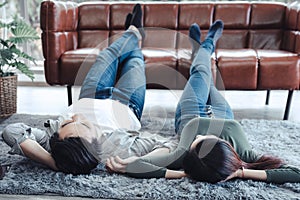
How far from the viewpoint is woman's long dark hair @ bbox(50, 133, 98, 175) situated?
1.44 metres

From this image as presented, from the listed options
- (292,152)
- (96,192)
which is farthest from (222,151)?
(292,152)

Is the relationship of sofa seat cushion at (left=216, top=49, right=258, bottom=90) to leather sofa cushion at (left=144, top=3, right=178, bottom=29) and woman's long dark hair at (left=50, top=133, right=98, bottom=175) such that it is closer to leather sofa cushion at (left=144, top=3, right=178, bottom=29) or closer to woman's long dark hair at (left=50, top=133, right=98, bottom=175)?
leather sofa cushion at (left=144, top=3, right=178, bottom=29)

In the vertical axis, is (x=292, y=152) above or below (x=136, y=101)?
below

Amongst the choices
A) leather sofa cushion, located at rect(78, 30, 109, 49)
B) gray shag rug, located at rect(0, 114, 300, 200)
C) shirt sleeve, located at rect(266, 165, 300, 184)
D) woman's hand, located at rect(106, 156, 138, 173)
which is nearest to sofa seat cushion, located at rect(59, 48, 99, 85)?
leather sofa cushion, located at rect(78, 30, 109, 49)

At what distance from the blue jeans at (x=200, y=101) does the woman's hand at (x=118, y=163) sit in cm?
39

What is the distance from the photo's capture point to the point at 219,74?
98.9 inches

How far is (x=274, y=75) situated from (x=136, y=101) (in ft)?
3.41

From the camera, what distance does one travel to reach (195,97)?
1.92 m

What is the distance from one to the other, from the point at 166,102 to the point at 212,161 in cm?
184

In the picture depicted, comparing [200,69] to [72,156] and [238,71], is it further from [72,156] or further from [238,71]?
[72,156]

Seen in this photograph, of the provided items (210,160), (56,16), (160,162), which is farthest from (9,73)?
(210,160)

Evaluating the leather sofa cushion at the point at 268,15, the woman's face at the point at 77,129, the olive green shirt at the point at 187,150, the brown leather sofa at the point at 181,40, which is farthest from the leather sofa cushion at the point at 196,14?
the woman's face at the point at 77,129

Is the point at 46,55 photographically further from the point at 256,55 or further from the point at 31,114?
the point at 256,55

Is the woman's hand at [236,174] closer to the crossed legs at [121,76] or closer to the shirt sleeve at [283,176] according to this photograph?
the shirt sleeve at [283,176]
